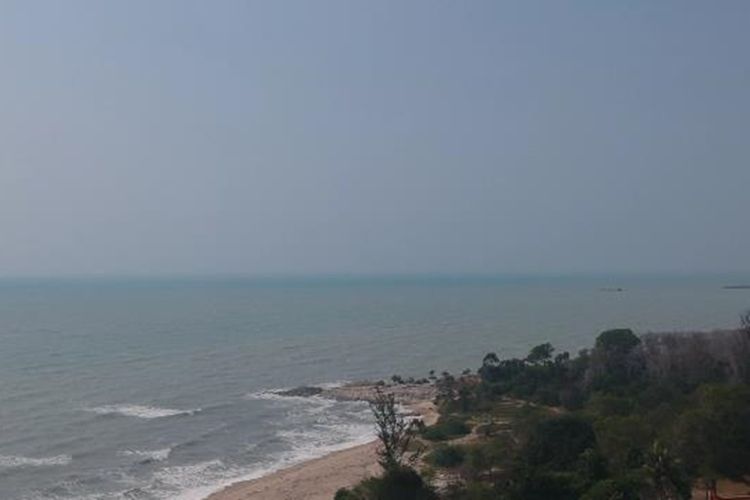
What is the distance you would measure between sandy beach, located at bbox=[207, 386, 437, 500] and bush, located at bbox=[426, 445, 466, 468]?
2.16 m

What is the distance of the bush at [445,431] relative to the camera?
40562 mm

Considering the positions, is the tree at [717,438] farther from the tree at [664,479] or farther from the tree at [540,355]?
the tree at [540,355]

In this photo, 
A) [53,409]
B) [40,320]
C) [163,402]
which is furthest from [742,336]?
[40,320]

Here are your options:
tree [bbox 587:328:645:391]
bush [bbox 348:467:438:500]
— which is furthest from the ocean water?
tree [bbox 587:328:645:391]

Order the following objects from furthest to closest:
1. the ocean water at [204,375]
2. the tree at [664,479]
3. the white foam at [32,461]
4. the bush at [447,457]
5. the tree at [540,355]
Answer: the tree at [540,355] < the ocean water at [204,375] < the white foam at [32,461] < the bush at [447,457] < the tree at [664,479]

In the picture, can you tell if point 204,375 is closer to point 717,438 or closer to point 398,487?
point 398,487

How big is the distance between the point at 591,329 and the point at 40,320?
75247 mm

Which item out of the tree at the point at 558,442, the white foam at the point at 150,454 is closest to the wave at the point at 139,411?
the white foam at the point at 150,454

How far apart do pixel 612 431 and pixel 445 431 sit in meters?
13.8

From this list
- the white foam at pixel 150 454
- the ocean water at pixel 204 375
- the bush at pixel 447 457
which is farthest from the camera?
the white foam at pixel 150 454

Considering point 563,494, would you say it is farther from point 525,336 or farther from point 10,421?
point 525,336

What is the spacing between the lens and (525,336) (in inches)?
3748

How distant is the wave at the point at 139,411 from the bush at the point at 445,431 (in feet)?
49.7

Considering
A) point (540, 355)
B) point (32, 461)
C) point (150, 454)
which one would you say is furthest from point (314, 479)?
point (540, 355)
